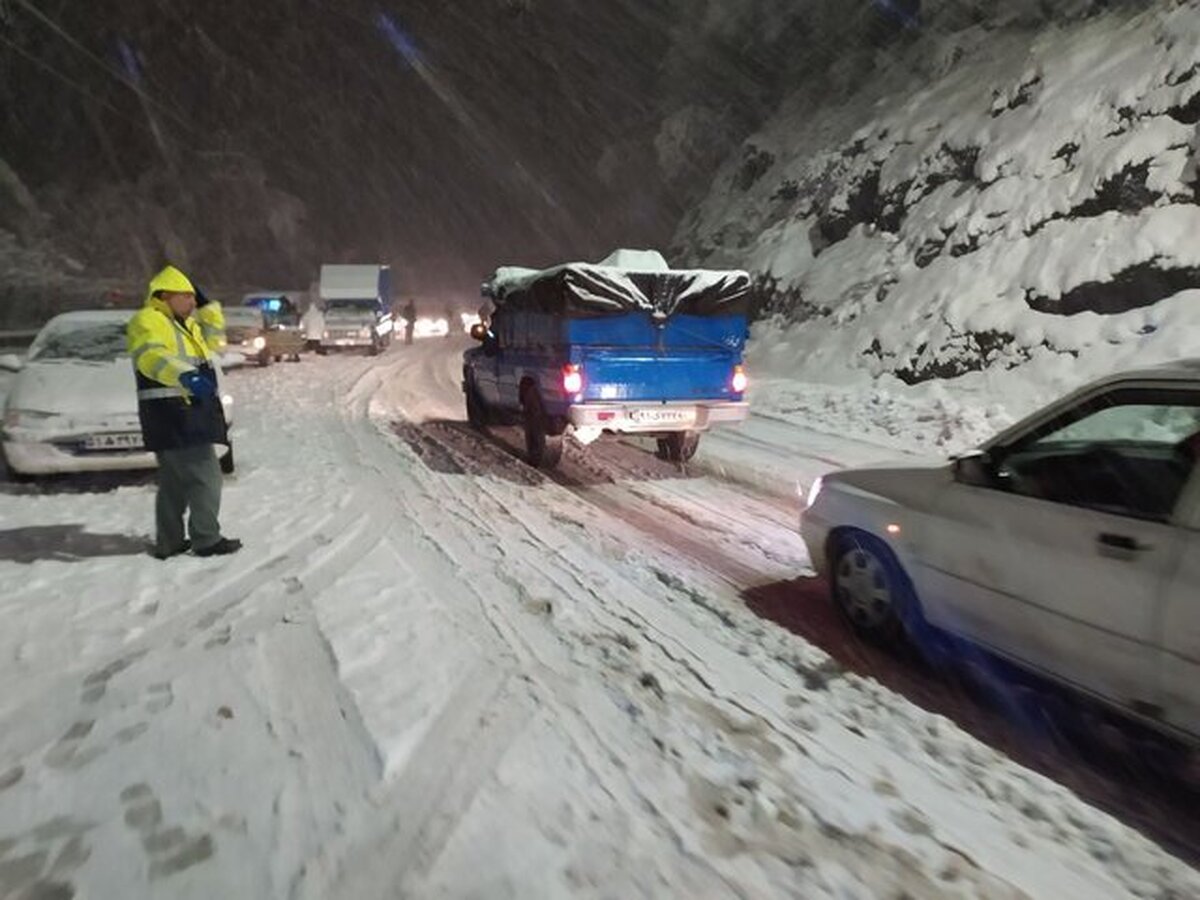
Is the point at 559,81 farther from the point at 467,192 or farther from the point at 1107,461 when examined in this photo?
the point at 1107,461

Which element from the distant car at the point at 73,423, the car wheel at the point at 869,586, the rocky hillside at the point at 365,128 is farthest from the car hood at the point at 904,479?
the rocky hillside at the point at 365,128

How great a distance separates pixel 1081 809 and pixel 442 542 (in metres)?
4.43

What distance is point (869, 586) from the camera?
4.55 meters

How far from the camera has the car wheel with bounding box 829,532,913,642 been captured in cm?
435

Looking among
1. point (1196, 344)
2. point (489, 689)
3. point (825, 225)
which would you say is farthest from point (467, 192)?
point (489, 689)

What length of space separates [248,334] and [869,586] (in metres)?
19.2

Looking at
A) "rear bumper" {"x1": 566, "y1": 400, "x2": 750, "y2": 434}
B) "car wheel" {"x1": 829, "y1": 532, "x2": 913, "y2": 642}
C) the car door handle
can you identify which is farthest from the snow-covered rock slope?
the car door handle

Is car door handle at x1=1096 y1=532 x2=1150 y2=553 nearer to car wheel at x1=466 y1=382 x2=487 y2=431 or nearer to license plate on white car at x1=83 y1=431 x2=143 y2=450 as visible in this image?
license plate on white car at x1=83 y1=431 x2=143 y2=450

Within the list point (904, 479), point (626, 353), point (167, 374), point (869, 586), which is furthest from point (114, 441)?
point (904, 479)

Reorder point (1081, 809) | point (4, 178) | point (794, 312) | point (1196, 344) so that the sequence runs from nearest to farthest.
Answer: point (1081, 809) < point (1196, 344) < point (794, 312) < point (4, 178)

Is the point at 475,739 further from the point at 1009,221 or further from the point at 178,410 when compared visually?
the point at 1009,221

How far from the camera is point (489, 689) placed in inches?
152

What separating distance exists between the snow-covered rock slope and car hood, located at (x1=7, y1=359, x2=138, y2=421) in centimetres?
1164

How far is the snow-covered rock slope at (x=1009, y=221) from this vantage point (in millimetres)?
12516
